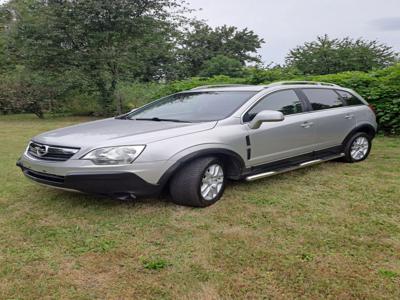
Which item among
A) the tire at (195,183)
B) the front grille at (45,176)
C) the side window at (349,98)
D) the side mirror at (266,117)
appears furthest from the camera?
the side window at (349,98)

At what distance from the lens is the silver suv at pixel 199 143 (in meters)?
3.26

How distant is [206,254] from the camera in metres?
2.71

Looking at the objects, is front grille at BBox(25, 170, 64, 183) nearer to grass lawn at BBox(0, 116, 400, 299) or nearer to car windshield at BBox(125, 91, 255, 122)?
grass lawn at BBox(0, 116, 400, 299)

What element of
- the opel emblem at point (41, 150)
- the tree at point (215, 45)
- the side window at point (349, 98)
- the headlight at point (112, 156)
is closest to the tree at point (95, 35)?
the side window at point (349, 98)

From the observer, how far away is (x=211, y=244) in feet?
9.41

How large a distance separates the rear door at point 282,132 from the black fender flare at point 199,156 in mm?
191

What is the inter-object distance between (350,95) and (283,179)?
1958mm

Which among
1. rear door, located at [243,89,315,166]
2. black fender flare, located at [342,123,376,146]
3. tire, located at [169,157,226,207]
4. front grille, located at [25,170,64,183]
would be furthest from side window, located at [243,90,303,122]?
front grille, located at [25,170,64,183]

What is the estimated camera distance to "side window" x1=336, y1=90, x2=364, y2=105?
17.8ft

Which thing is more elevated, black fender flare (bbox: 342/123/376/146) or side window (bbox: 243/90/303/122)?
side window (bbox: 243/90/303/122)

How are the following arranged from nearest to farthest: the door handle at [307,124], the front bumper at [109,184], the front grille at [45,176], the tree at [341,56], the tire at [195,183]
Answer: the front bumper at [109,184], the front grille at [45,176], the tire at [195,183], the door handle at [307,124], the tree at [341,56]

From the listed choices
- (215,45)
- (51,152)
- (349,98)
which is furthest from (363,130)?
(215,45)

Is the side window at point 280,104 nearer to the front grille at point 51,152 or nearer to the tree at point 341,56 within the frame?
the front grille at point 51,152

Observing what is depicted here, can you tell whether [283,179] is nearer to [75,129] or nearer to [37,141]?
[75,129]
